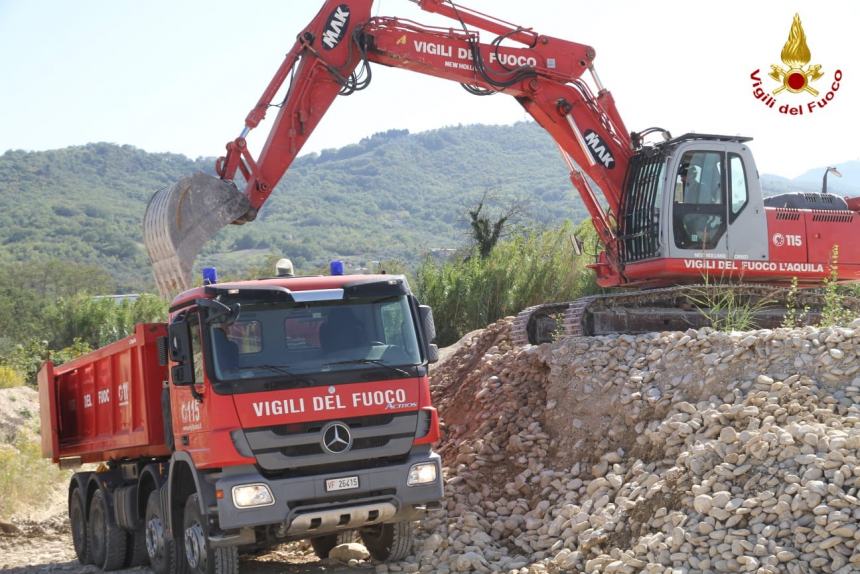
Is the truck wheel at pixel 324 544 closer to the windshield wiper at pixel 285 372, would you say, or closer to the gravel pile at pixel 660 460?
the gravel pile at pixel 660 460

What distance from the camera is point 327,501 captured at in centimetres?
930

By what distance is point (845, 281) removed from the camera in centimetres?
1566

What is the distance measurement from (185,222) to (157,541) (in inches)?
158

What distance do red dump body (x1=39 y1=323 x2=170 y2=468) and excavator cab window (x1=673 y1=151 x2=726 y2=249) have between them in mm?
7297

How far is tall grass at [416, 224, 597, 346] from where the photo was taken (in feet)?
77.0

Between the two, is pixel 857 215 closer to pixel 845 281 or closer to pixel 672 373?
pixel 845 281

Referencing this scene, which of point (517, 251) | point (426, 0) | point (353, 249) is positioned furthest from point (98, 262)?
point (426, 0)

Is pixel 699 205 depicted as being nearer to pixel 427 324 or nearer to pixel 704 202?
pixel 704 202

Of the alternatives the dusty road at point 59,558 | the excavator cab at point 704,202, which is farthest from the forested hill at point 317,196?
the excavator cab at point 704,202

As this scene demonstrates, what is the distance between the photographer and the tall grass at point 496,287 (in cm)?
2347

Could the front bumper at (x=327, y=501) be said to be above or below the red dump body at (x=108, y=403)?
below

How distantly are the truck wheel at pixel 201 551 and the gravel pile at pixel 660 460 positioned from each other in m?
1.67

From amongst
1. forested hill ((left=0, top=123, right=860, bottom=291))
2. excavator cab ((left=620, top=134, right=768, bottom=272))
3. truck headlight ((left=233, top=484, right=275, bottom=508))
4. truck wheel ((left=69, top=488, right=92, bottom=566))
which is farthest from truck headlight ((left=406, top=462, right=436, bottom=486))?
forested hill ((left=0, top=123, right=860, bottom=291))

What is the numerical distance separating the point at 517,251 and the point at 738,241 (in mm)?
10756
